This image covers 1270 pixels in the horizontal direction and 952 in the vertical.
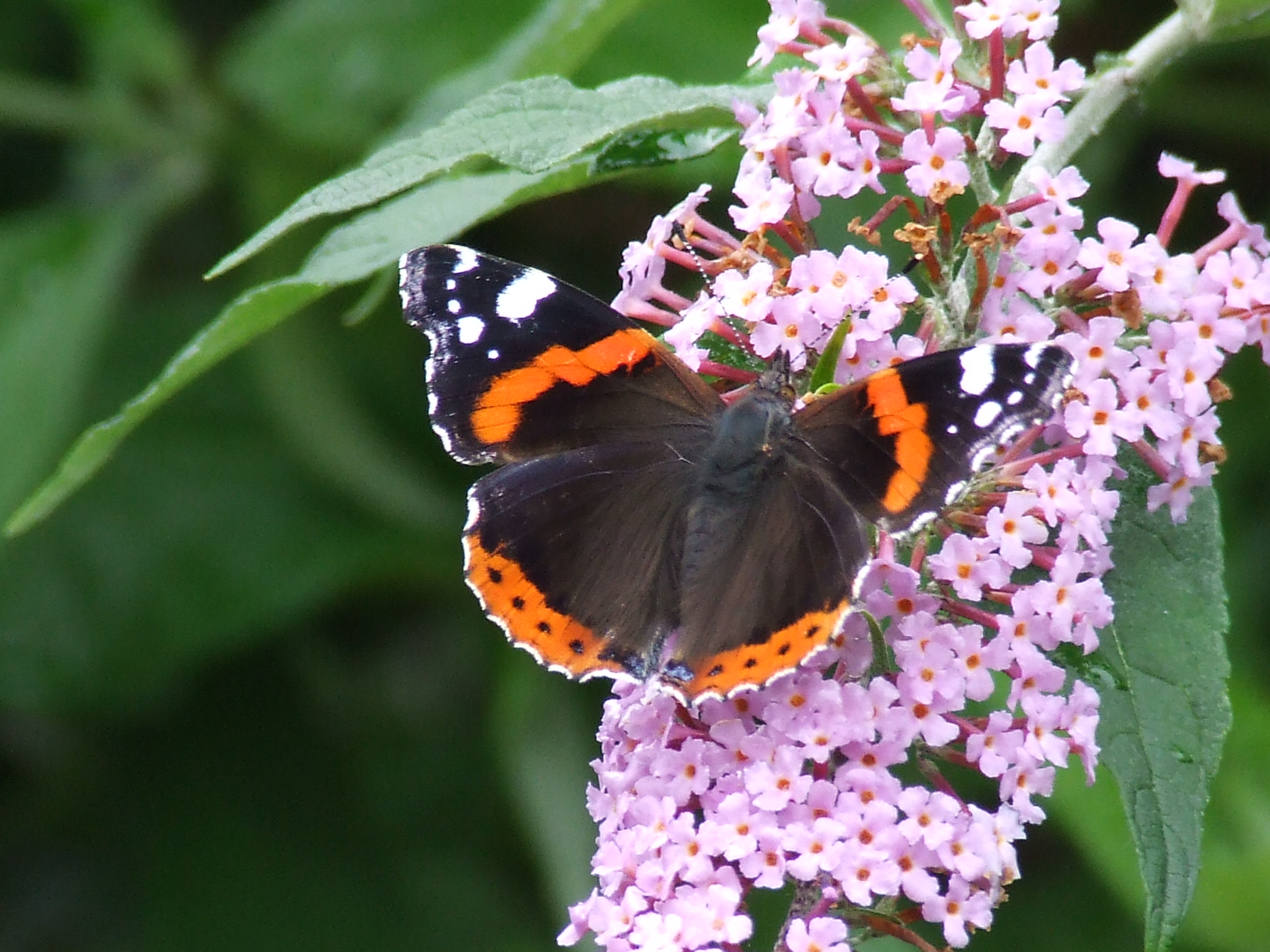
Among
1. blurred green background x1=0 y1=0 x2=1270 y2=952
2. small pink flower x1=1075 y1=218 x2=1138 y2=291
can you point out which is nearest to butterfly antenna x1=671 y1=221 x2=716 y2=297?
small pink flower x1=1075 y1=218 x2=1138 y2=291

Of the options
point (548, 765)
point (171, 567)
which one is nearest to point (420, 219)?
point (548, 765)

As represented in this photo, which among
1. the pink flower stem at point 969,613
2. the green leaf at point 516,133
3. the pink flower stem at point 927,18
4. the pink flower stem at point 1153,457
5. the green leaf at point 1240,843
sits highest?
the green leaf at point 516,133

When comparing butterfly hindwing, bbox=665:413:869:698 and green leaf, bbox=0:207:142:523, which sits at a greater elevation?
green leaf, bbox=0:207:142:523

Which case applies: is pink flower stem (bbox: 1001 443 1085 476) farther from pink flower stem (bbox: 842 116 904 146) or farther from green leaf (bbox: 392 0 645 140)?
green leaf (bbox: 392 0 645 140)

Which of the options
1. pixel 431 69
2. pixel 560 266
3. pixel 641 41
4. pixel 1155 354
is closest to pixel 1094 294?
pixel 1155 354

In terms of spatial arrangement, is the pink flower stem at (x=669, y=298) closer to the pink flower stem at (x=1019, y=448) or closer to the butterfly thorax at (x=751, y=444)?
the butterfly thorax at (x=751, y=444)

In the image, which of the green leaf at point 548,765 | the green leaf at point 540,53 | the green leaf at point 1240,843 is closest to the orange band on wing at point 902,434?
the green leaf at point 540,53

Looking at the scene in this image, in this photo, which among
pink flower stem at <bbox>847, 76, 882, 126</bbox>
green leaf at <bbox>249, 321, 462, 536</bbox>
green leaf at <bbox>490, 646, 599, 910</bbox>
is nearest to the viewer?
pink flower stem at <bbox>847, 76, 882, 126</bbox>
